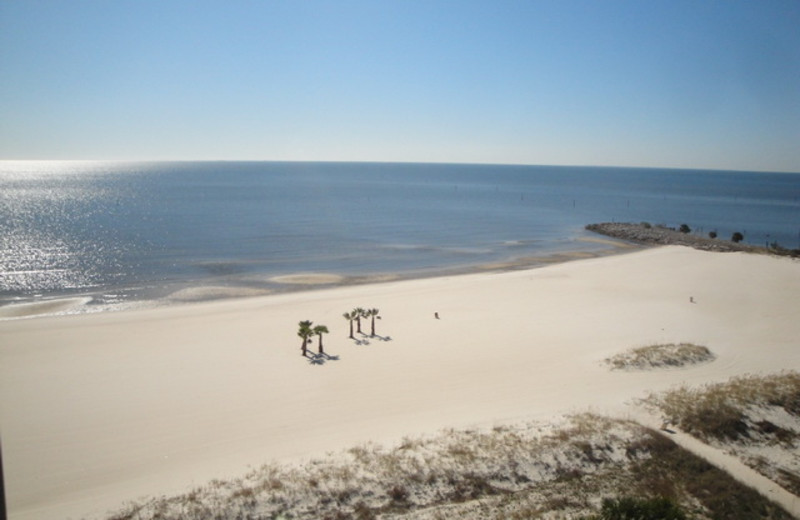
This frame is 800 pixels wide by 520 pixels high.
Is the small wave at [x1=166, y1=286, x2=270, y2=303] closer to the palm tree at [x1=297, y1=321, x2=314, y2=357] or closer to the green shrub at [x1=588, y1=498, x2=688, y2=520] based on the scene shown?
the palm tree at [x1=297, y1=321, x2=314, y2=357]

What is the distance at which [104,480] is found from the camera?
15.3 meters

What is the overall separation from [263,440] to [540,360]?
49.2 ft

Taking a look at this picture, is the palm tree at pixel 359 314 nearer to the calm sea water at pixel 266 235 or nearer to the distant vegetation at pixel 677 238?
the calm sea water at pixel 266 235

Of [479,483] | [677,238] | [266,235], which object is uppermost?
[266,235]

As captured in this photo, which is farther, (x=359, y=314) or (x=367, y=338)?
(x=359, y=314)

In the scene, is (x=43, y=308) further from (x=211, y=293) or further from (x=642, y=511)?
(x=642, y=511)

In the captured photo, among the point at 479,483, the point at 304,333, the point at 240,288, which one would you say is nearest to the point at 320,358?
the point at 304,333

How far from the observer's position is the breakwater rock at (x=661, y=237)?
216ft

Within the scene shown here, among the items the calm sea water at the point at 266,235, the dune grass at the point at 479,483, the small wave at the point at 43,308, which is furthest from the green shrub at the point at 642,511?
the small wave at the point at 43,308

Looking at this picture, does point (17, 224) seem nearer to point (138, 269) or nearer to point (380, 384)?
point (138, 269)

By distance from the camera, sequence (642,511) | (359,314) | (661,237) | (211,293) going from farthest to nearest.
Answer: (661,237), (211,293), (359,314), (642,511)

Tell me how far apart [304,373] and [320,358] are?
2126 millimetres

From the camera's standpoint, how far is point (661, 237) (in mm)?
75938

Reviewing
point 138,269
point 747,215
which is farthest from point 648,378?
point 747,215
